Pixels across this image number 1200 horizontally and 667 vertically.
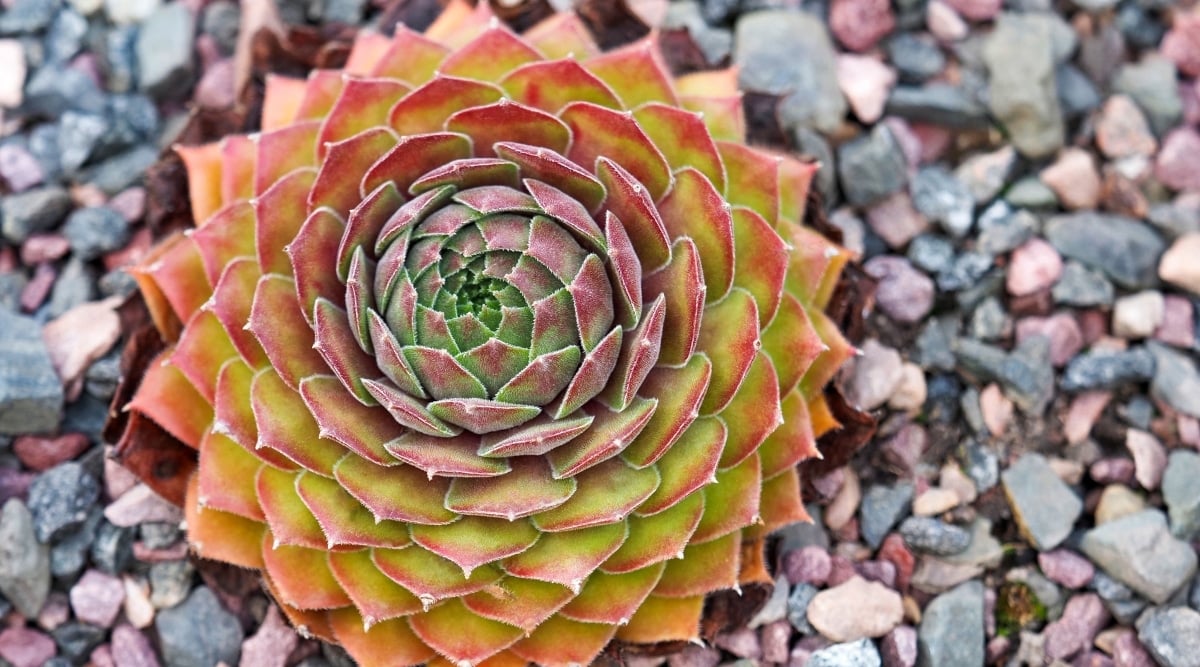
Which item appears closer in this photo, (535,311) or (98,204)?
(535,311)

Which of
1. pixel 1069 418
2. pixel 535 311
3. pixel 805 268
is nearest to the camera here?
pixel 535 311

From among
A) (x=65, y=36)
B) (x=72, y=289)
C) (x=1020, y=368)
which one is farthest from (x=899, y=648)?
(x=65, y=36)

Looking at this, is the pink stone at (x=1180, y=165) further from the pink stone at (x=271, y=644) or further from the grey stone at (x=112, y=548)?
the grey stone at (x=112, y=548)

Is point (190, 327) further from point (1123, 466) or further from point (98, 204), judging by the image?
point (1123, 466)

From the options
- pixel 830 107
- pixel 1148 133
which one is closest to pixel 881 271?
pixel 830 107

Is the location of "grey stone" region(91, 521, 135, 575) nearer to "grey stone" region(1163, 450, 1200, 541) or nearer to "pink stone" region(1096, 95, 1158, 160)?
"grey stone" region(1163, 450, 1200, 541)

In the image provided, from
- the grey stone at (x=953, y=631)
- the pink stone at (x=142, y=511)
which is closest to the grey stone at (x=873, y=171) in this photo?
the grey stone at (x=953, y=631)

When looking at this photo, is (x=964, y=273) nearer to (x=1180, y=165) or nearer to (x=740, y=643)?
(x=1180, y=165)
